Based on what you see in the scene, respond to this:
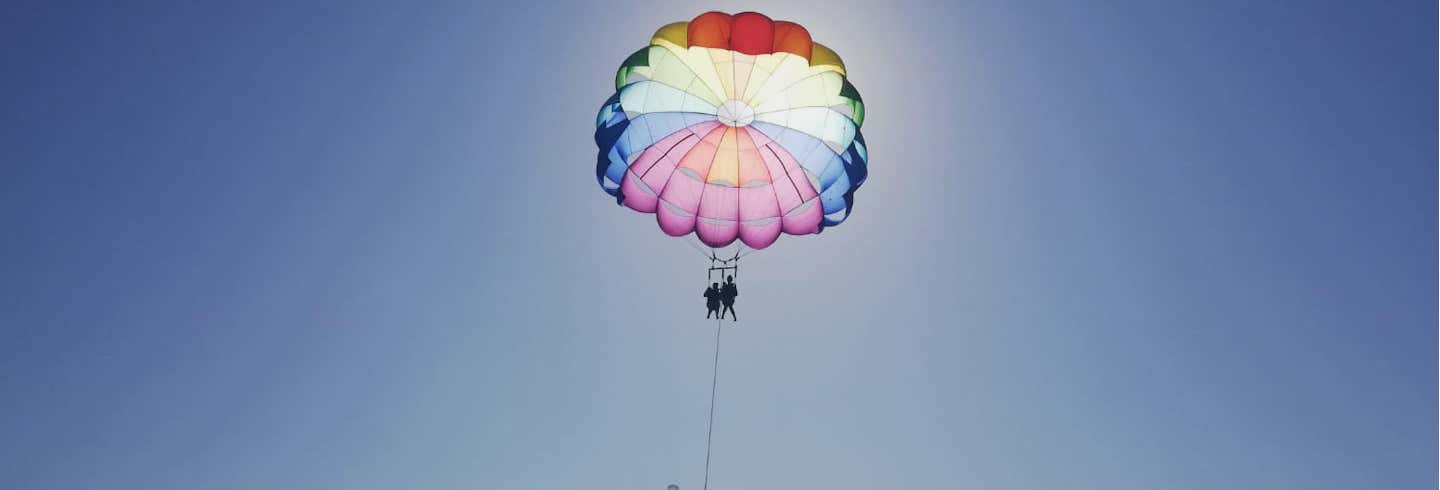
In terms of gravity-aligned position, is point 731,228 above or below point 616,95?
below

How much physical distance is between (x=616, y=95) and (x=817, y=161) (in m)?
3.87

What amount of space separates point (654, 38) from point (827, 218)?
4.65 meters

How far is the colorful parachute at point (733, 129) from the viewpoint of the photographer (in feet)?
75.4

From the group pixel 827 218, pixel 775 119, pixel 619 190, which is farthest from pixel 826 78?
pixel 619 190

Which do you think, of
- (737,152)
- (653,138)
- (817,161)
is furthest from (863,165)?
(653,138)

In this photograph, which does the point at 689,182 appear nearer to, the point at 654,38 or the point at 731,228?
the point at 731,228

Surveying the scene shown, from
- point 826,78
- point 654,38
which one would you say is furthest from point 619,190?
point 826,78

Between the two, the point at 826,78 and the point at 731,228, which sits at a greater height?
the point at 826,78

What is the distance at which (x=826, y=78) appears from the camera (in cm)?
2314

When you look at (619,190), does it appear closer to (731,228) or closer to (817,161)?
(731,228)

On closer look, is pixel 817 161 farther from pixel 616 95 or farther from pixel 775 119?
pixel 616 95

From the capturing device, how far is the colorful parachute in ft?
75.4

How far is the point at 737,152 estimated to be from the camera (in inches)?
928

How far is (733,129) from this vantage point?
2348 cm
